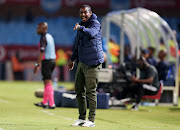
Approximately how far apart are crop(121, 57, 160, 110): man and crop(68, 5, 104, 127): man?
205 inches

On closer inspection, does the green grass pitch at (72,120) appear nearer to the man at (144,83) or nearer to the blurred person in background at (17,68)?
the man at (144,83)

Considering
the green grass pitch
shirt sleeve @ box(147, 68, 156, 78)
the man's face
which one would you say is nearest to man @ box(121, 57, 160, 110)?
shirt sleeve @ box(147, 68, 156, 78)

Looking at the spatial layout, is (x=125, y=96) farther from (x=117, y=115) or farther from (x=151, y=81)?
(x=117, y=115)

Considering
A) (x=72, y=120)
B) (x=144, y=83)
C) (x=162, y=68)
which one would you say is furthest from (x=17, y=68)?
(x=72, y=120)

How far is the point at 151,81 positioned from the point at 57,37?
78.0ft

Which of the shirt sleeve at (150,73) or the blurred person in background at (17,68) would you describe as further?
the blurred person in background at (17,68)

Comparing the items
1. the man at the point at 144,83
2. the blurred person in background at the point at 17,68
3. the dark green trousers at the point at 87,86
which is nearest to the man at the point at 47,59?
the man at the point at 144,83

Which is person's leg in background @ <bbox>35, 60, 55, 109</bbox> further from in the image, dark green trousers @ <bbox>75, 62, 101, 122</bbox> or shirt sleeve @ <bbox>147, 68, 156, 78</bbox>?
dark green trousers @ <bbox>75, 62, 101, 122</bbox>

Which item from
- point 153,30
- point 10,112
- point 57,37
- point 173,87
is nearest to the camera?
point 10,112

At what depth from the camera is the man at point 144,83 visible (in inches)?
583

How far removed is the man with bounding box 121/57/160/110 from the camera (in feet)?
48.6

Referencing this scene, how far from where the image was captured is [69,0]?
38.4 meters

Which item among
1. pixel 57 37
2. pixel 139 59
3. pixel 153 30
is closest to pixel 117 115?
pixel 139 59

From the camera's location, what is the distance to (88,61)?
9.45m
